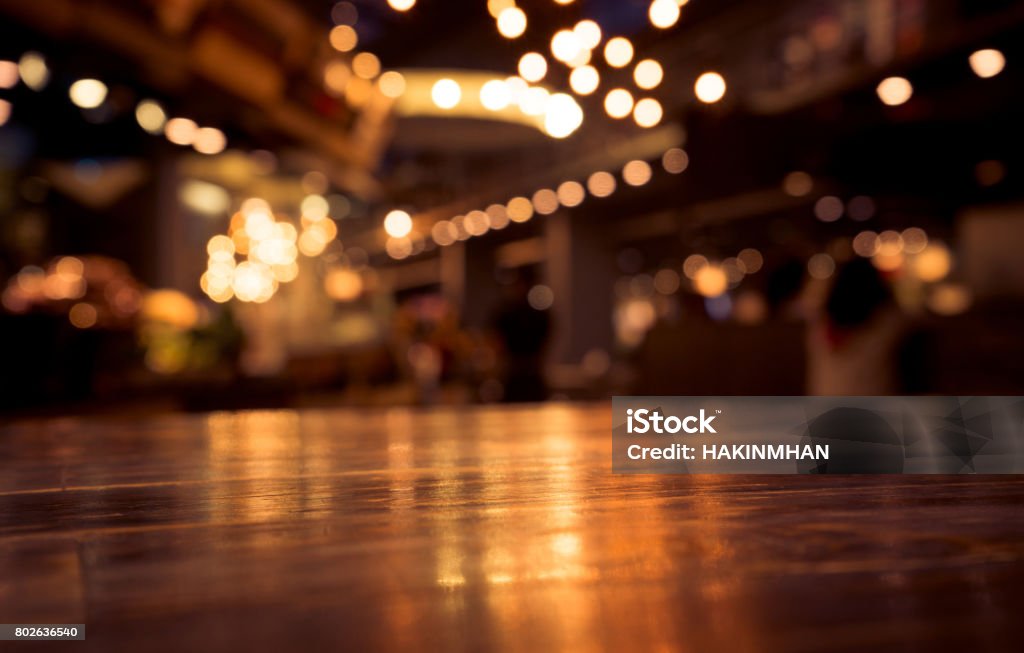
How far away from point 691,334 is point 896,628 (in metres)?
2.89

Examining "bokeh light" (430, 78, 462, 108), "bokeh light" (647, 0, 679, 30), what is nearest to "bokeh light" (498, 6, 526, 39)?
"bokeh light" (647, 0, 679, 30)

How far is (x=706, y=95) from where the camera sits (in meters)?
3.75

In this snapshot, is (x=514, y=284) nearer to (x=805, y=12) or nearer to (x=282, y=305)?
(x=805, y=12)

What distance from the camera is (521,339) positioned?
482cm

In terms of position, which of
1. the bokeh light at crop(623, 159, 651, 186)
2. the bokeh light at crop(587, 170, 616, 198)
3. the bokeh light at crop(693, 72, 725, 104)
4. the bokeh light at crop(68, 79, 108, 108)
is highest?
the bokeh light at crop(587, 170, 616, 198)

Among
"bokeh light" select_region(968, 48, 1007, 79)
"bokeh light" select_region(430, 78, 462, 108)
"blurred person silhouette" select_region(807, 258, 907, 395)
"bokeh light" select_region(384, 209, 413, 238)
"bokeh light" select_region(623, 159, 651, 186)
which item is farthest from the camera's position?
"bokeh light" select_region(384, 209, 413, 238)

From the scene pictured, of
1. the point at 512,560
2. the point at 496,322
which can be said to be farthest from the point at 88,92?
the point at 512,560

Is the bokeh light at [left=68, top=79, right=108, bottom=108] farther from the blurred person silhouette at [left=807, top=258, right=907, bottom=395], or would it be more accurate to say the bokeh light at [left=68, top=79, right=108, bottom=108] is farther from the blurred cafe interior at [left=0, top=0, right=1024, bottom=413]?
the blurred person silhouette at [left=807, top=258, right=907, bottom=395]

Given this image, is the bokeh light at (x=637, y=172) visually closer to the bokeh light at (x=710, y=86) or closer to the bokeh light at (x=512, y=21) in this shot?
the bokeh light at (x=710, y=86)

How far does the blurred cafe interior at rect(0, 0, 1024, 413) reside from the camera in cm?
336

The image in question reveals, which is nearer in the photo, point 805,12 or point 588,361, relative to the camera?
point 805,12

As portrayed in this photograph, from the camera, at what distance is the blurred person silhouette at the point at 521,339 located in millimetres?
4789

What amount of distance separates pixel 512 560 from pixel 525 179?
10975 millimetres

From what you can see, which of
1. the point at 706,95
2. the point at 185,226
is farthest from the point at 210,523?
the point at 185,226
